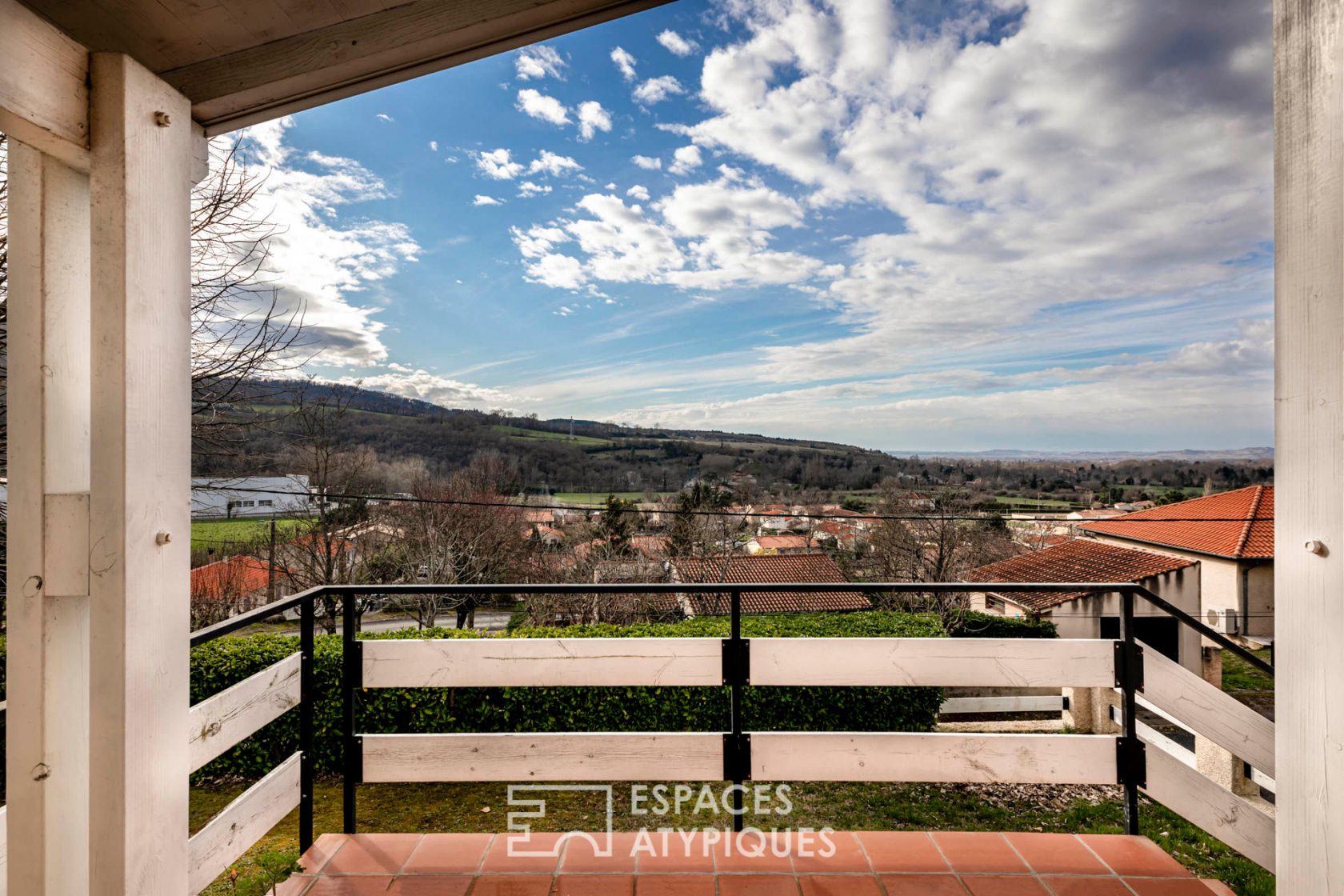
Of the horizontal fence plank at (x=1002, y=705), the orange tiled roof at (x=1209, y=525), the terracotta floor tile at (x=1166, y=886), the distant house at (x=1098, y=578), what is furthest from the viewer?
the distant house at (x=1098, y=578)

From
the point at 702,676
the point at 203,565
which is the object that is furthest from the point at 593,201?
the point at 702,676

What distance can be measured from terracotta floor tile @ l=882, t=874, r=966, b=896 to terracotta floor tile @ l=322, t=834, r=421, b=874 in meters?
1.26

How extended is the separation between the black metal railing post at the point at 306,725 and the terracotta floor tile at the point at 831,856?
1.33m

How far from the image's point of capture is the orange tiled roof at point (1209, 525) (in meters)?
6.82

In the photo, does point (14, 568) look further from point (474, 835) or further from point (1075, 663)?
point (1075, 663)

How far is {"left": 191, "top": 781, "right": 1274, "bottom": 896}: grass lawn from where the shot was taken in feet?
9.46

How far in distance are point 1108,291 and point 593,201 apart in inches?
399

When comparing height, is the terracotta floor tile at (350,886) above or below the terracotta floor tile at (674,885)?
above

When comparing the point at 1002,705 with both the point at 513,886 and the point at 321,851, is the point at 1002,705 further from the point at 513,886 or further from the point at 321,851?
the point at 321,851

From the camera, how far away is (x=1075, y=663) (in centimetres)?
179

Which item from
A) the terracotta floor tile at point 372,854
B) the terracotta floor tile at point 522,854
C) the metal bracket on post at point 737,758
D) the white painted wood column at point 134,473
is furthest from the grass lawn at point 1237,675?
the white painted wood column at point 134,473

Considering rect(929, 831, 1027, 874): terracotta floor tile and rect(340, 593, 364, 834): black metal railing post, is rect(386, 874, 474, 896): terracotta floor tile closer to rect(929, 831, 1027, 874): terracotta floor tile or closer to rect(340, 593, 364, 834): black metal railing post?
rect(340, 593, 364, 834): black metal railing post

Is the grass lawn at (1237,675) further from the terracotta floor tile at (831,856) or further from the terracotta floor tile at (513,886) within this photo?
the terracotta floor tile at (513,886)

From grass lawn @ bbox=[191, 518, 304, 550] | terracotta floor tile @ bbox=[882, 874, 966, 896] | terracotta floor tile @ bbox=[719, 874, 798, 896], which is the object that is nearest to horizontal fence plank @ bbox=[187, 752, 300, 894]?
terracotta floor tile @ bbox=[719, 874, 798, 896]
